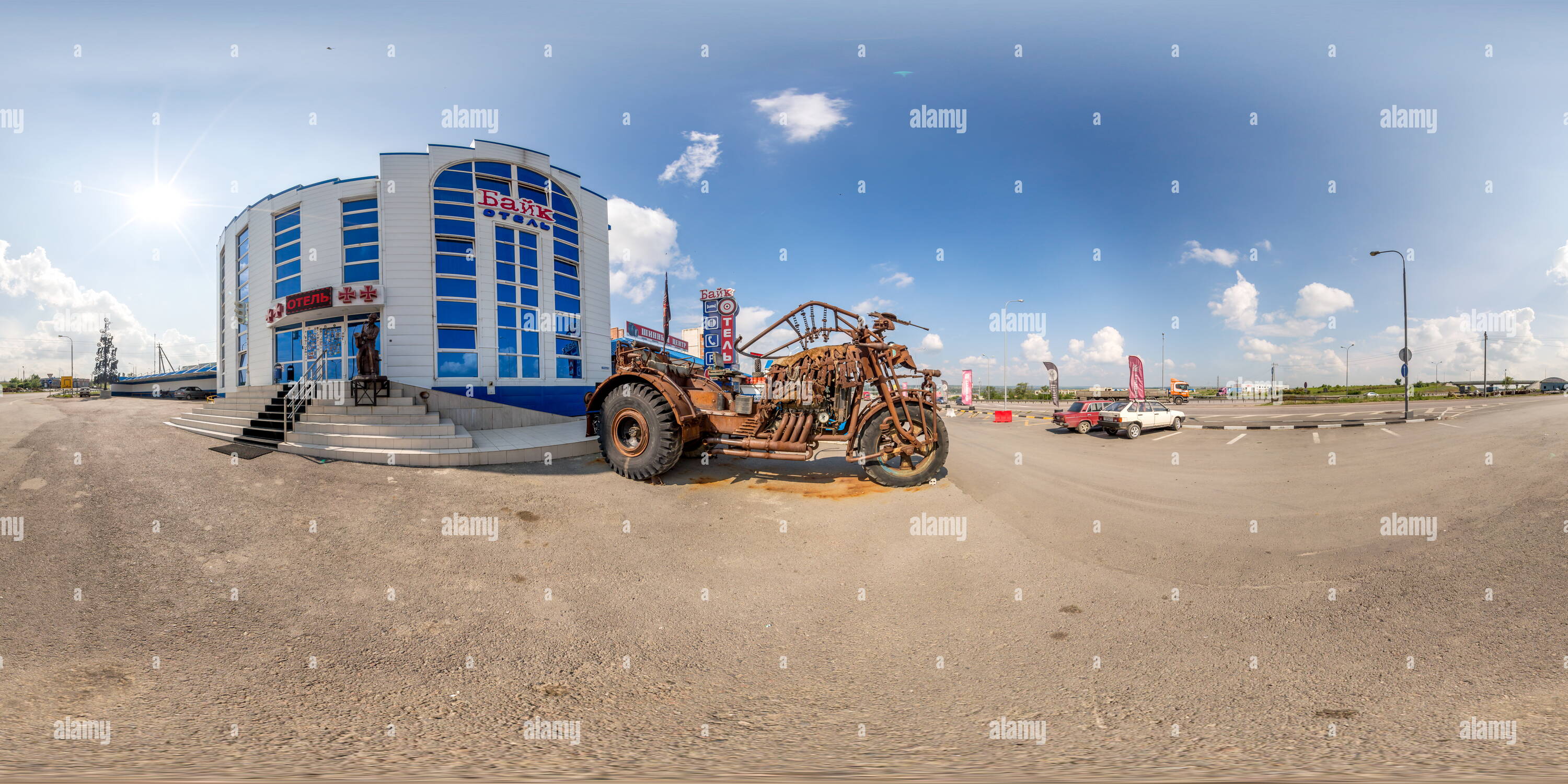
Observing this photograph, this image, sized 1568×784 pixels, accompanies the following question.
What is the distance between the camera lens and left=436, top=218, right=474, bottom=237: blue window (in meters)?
13.4

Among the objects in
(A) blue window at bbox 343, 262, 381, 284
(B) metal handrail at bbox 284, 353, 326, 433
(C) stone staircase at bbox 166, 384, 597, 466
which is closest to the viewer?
(C) stone staircase at bbox 166, 384, 597, 466

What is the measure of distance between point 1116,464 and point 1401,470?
3.60 metres

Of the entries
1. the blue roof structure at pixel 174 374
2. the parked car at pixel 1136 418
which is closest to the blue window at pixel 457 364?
the parked car at pixel 1136 418

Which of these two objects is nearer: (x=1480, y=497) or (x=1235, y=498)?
(x=1480, y=497)

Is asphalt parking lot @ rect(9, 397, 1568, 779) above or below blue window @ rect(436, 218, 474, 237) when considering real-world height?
below

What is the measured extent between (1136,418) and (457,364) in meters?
20.2

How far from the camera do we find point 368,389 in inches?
424

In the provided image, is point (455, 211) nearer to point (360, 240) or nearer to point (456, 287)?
point (456, 287)

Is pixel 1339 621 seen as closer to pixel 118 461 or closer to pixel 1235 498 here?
pixel 1235 498

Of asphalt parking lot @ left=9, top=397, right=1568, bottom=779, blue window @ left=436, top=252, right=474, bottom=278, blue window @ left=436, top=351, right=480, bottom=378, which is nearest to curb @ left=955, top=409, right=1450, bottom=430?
asphalt parking lot @ left=9, top=397, right=1568, bottom=779

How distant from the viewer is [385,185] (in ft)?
42.7

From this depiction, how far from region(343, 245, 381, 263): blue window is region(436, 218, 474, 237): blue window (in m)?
1.69

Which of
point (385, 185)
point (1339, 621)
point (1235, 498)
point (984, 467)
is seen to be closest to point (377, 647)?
point (1339, 621)

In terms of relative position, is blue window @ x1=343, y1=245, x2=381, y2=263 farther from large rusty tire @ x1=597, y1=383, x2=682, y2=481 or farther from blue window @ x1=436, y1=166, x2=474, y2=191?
large rusty tire @ x1=597, y1=383, x2=682, y2=481
